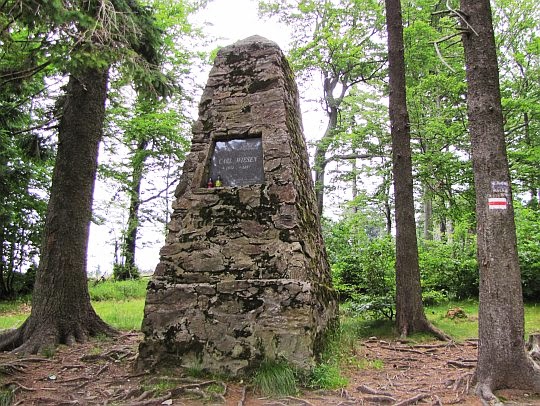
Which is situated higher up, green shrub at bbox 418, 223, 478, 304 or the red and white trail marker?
the red and white trail marker

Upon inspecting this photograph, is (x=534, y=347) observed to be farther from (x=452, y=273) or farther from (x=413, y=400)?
(x=452, y=273)

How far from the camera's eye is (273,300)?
14.7 feet

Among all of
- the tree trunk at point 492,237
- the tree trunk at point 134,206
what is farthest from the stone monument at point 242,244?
the tree trunk at point 134,206

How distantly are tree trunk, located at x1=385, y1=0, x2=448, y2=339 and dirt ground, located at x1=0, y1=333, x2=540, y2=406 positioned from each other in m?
0.86

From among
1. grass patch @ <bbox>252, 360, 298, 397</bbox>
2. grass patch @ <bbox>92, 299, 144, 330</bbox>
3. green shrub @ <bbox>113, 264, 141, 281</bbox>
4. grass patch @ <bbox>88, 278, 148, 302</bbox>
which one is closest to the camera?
grass patch @ <bbox>252, 360, 298, 397</bbox>

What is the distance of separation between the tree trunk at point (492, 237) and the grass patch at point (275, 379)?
1635mm

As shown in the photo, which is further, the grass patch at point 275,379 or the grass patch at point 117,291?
the grass patch at point 117,291

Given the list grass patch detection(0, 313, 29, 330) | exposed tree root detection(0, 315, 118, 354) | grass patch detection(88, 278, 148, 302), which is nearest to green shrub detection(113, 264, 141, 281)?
grass patch detection(88, 278, 148, 302)

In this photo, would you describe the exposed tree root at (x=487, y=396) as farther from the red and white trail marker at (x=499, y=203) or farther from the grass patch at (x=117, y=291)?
the grass patch at (x=117, y=291)

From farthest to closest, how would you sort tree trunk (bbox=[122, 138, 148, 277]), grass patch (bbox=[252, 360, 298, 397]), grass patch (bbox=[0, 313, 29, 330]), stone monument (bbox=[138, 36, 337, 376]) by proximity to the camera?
tree trunk (bbox=[122, 138, 148, 277]) < grass patch (bbox=[0, 313, 29, 330]) < stone monument (bbox=[138, 36, 337, 376]) < grass patch (bbox=[252, 360, 298, 397])

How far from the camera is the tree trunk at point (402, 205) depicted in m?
6.52

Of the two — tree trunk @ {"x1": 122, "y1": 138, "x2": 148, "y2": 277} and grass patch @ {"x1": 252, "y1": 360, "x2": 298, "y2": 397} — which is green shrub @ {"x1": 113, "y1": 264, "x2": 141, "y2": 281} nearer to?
tree trunk @ {"x1": 122, "y1": 138, "x2": 148, "y2": 277}

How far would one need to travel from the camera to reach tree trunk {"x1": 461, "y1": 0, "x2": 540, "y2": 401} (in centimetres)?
352

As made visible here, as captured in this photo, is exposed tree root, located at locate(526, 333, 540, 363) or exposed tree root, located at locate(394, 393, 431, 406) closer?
exposed tree root, located at locate(394, 393, 431, 406)
